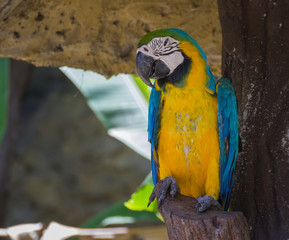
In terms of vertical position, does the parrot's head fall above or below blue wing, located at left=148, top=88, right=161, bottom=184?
above

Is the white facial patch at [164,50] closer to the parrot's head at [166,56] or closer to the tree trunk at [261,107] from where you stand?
the parrot's head at [166,56]

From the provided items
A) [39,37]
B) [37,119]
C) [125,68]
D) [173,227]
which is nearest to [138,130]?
[125,68]

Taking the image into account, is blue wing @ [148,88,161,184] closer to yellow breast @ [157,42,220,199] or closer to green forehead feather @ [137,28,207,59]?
yellow breast @ [157,42,220,199]

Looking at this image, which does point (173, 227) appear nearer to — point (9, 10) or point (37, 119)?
point (9, 10)

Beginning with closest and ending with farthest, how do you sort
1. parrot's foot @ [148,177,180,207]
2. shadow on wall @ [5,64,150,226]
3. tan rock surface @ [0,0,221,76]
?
parrot's foot @ [148,177,180,207] < tan rock surface @ [0,0,221,76] < shadow on wall @ [5,64,150,226]

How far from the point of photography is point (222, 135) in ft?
5.79

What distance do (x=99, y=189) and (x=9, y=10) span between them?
3740 millimetres

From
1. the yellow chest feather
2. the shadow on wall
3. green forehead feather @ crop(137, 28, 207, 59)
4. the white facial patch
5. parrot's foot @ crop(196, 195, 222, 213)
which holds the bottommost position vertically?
the shadow on wall

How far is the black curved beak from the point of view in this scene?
171 centimetres

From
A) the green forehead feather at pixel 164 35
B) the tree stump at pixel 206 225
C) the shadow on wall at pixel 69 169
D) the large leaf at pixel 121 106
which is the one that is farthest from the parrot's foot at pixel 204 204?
the shadow on wall at pixel 69 169

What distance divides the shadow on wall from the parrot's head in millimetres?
3540

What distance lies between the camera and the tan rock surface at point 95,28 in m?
1.98

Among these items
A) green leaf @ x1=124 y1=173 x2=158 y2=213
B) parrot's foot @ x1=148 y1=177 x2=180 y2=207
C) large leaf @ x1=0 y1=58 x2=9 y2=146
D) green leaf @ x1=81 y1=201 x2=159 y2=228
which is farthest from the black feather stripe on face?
green leaf @ x1=81 y1=201 x2=159 y2=228

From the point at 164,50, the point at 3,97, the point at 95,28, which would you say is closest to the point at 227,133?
the point at 164,50
